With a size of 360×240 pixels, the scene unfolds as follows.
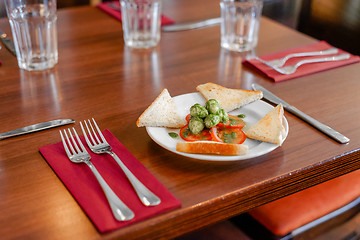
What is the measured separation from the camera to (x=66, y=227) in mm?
650

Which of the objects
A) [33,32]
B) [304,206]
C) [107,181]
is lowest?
[304,206]

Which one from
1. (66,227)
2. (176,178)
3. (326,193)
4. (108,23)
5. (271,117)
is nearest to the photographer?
(66,227)

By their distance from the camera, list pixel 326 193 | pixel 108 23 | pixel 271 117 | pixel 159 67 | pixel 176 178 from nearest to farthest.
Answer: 1. pixel 176 178
2. pixel 271 117
3. pixel 326 193
4. pixel 159 67
5. pixel 108 23

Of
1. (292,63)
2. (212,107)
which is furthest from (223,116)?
(292,63)

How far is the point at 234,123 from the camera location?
88 cm

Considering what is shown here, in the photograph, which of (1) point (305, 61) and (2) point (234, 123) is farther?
(1) point (305, 61)

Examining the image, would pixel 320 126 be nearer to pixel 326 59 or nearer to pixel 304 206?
pixel 304 206

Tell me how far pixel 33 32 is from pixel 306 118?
76cm

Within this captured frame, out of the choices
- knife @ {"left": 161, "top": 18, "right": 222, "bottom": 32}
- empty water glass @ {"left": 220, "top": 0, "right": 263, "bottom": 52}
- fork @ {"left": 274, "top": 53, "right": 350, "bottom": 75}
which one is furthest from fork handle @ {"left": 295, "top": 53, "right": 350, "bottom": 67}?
knife @ {"left": 161, "top": 18, "right": 222, "bottom": 32}

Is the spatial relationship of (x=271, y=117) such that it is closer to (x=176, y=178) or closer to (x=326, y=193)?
(x=176, y=178)

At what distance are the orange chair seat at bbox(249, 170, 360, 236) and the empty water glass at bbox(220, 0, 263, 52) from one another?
497mm

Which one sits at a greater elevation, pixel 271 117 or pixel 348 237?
pixel 271 117

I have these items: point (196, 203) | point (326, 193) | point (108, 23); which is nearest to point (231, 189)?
point (196, 203)

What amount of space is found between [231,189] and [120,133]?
28 centimetres
